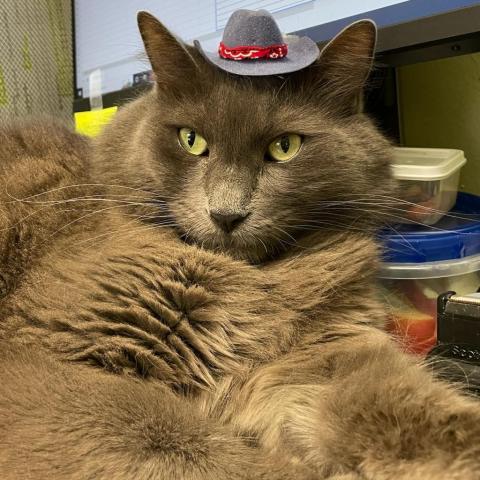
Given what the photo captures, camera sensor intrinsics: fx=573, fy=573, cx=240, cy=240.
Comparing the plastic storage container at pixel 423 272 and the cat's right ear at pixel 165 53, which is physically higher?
the cat's right ear at pixel 165 53

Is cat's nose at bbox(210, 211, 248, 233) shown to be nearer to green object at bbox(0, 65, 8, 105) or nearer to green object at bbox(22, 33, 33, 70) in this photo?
green object at bbox(0, 65, 8, 105)

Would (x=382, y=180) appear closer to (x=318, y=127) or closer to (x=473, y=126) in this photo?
(x=318, y=127)

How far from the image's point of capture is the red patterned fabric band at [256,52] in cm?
94

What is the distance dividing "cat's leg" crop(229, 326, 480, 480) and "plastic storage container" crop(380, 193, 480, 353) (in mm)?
140

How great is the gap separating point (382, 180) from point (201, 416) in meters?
0.55

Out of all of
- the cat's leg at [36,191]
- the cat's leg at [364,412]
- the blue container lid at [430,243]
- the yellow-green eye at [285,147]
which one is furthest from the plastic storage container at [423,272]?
the cat's leg at [36,191]

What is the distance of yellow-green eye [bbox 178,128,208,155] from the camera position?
99cm

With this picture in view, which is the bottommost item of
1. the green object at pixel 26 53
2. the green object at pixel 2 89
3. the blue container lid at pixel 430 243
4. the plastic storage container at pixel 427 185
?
the blue container lid at pixel 430 243

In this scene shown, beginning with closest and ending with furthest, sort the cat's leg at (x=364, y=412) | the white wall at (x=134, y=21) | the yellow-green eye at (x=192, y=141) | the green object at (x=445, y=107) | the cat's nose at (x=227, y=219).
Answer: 1. the cat's leg at (x=364, y=412)
2. the cat's nose at (x=227, y=219)
3. the yellow-green eye at (x=192, y=141)
4. the white wall at (x=134, y=21)
5. the green object at (x=445, y=107)

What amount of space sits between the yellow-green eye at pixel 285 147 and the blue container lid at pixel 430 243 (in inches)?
9.9

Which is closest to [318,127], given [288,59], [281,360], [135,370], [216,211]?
[288,59]

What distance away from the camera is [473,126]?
1.62 m

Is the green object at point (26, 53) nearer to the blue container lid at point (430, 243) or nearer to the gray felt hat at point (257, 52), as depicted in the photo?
the gray felt hat at point (257, 52)

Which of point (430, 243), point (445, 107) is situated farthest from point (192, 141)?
point (445, 107)
